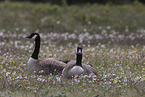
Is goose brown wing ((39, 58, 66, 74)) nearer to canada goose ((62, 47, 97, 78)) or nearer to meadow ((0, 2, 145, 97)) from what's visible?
meadow ((0, 2, 145, 97))

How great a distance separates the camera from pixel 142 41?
47.0 ft

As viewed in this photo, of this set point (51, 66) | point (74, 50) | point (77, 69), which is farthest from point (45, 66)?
point (74, 50)

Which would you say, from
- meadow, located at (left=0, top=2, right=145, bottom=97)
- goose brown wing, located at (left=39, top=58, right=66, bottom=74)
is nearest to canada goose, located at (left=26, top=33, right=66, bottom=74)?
goose brown wing, located at (left=39, top=58, right=66, bottom=74)

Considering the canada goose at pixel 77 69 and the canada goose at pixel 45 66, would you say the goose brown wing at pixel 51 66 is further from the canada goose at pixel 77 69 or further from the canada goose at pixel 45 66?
the canada goose at pixel 77 69

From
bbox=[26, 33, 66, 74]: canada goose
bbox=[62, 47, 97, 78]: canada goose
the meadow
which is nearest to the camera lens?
the meadow

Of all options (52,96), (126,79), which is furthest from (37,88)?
(126,79)

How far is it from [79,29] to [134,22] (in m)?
4.12

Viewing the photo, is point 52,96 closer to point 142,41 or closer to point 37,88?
point 37,88

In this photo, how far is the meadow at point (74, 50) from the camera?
7.12 meters

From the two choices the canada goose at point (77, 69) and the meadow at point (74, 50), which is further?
the canada goose at point (77, 69)

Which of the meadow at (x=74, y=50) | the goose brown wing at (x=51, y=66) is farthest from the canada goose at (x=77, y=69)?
the goose brown wing at (x=51, y=66)

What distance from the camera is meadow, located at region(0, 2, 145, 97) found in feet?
23.4

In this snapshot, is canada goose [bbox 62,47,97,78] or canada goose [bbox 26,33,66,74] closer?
canada goose [bbox 62,47,97,78]

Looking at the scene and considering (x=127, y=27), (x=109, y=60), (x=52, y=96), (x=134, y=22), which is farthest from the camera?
(x=134, y=22)
